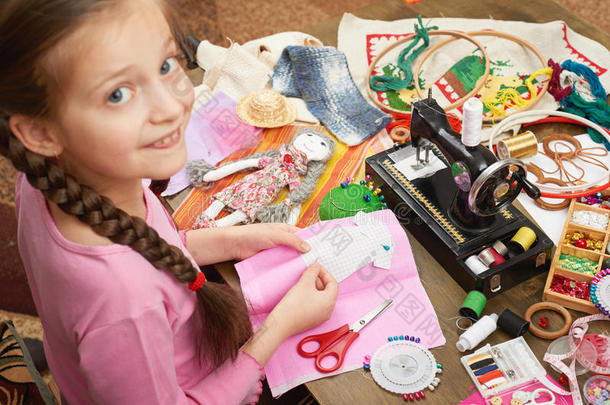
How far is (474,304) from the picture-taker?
1101 millimetres

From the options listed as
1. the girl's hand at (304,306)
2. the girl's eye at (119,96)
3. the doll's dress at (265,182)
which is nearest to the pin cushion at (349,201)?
the doll's dress at (265,182)

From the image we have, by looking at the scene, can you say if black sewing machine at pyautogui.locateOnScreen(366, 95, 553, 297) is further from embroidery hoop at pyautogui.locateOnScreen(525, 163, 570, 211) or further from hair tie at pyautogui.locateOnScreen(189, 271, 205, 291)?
hair tie at pyautogui.locateOnScreen(189, 271, 205, 291)

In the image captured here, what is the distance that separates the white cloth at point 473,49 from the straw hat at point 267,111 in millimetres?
251

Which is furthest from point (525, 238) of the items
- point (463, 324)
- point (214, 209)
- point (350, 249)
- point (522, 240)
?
point (214, 209)

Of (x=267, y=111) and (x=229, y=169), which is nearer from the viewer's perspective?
(x=229, y=169)

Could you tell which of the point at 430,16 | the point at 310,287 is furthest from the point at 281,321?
the point at 430,16

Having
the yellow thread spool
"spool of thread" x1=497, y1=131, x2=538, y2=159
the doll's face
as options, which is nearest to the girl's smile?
the doll's face

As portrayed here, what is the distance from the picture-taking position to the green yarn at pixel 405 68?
5.31ft

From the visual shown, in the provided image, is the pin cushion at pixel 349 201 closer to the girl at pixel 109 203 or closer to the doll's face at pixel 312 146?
the doll's face at pixel 312 146

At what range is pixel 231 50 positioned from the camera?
5.40 feet

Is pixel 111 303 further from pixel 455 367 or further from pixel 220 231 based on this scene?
pixel 455 367

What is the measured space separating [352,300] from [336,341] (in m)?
0.11

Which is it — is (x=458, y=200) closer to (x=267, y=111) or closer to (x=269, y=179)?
(x=269, y=179)

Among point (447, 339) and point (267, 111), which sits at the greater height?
point (267, 111)
